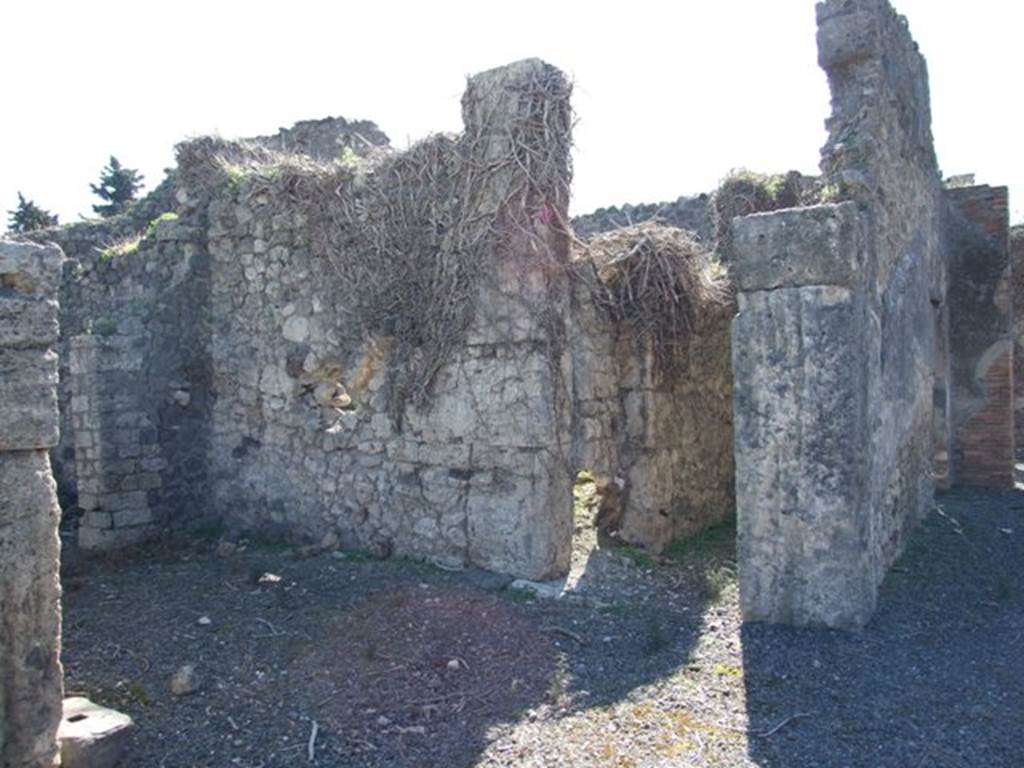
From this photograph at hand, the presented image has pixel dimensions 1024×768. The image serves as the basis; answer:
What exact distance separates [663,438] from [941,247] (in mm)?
4825

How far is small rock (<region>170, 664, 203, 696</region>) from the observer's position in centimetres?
478

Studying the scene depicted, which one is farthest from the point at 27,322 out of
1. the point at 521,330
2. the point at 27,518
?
the point at 521,330

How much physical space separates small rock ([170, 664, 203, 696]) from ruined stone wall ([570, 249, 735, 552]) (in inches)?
124

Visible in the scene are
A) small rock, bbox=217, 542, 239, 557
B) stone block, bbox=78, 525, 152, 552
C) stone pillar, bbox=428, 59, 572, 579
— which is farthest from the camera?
stone block, bbox=78, 525, 152, 552

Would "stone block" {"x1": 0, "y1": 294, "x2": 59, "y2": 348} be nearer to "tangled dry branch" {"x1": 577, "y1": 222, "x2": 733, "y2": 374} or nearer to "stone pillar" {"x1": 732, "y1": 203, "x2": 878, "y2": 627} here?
"stone pillar" {"x1": 732, "y1": 203, "x2": 878, "y2": 627}

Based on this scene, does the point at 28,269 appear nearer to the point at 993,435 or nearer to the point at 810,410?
the point at 810,410

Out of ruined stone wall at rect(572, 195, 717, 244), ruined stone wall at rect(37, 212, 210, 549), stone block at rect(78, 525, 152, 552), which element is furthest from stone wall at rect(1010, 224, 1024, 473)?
stone block at rect(78, 525, 152, 552)

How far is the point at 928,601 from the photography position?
236 inches

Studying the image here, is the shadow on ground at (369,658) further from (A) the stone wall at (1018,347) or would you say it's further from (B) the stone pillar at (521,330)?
(A) the stone wall at (1018,347)

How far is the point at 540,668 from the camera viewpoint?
5047mm

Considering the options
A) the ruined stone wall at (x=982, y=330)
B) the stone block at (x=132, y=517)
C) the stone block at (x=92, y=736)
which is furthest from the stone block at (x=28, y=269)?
the ruined stone wall at (x=982, y=330)

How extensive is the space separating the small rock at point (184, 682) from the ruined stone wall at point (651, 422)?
3.16m

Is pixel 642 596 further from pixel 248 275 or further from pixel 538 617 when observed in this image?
pixel 248 275

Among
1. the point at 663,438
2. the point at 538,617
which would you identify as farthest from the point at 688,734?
the point at 663,438
